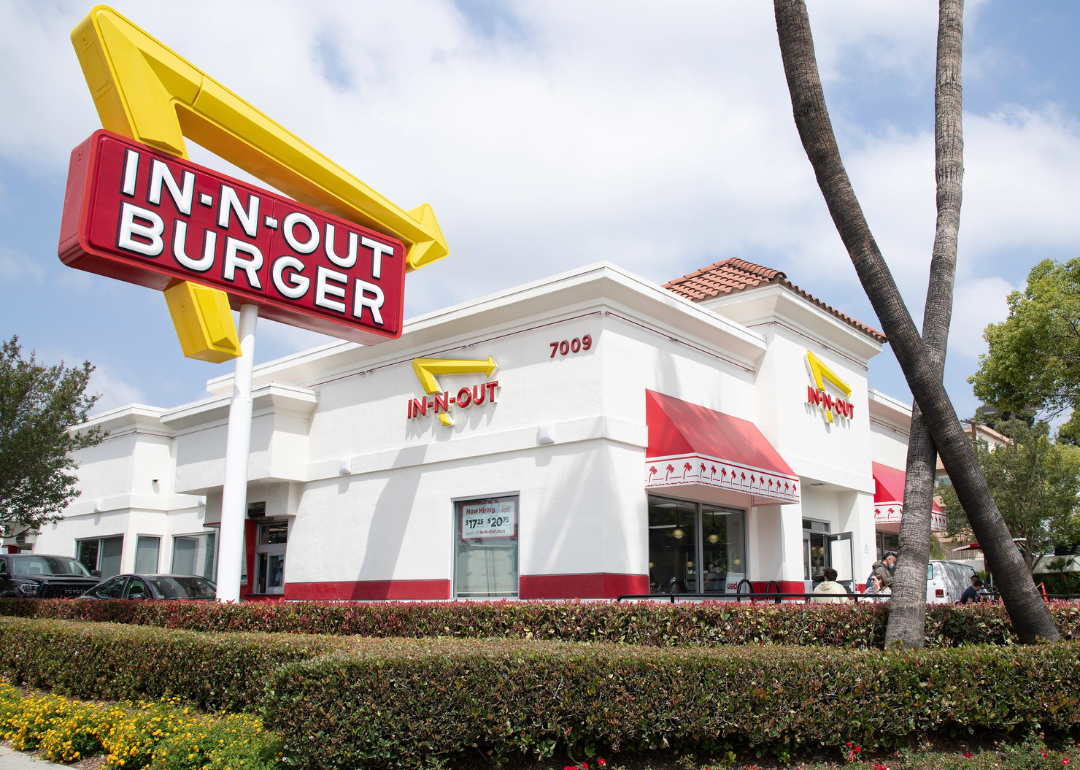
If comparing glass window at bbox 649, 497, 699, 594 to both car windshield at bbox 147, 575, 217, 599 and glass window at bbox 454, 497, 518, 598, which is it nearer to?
glass window at bbox 454, 497, 518, 598

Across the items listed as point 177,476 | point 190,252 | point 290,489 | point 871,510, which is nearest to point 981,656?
point 190,252

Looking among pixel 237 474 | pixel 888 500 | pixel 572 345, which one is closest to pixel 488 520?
pixel 572 345

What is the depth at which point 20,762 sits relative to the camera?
7.68 m

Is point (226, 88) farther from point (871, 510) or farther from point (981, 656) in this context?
point (871, 510)

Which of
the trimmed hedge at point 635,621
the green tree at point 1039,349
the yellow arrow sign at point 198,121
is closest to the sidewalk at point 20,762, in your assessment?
the trimmed hedge at point 635,621

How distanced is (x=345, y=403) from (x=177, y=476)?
5.84 metres

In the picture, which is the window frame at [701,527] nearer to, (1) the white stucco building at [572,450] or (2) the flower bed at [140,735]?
(1) the white stucco building at [572,450]

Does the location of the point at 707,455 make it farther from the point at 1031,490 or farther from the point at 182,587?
the point at 1031,490

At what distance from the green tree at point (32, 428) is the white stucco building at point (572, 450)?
3.98 meters

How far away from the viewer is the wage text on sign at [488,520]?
15.5 meters

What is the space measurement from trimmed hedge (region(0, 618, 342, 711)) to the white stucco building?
653cm

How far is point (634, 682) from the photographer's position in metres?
6.71

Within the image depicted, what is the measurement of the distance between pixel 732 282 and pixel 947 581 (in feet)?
28.5

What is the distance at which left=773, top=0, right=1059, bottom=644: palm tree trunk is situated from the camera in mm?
8539
